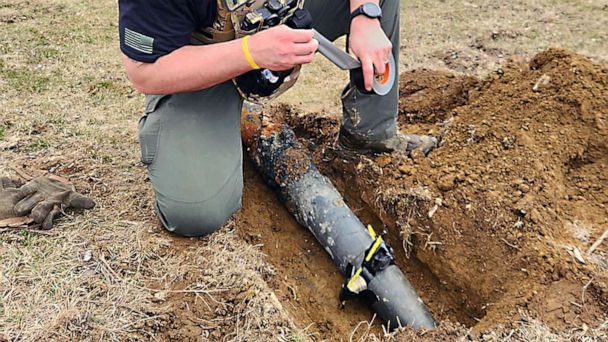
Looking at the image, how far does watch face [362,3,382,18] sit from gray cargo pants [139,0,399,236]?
67cm

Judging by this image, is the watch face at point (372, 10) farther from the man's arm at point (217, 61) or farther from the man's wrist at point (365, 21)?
the man's arm at point (217, 61)

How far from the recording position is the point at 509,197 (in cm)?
249

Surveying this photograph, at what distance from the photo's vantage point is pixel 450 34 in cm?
436

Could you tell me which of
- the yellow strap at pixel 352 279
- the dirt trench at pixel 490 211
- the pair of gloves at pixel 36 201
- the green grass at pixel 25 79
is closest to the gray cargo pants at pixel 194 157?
the dirt trench at pixel 490 211

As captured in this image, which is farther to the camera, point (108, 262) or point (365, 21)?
point (365, 21)

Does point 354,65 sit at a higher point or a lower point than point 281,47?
lower

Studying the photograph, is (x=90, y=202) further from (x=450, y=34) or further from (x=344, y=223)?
(x=450, y=34)

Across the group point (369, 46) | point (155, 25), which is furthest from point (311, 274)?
point (155, 25)

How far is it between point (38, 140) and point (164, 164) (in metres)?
1.06

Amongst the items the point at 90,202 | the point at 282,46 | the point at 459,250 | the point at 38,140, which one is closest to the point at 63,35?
the point at 38,140

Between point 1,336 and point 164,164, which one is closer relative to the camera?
point 1,336

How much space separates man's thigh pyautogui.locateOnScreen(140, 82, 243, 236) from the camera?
8.07 feet

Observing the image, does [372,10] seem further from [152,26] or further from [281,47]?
[152,26]

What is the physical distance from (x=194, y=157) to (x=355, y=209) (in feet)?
2.86
